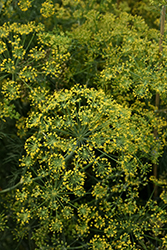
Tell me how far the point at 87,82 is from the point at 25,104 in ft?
3.32

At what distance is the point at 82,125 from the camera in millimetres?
2791

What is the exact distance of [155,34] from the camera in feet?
11.5

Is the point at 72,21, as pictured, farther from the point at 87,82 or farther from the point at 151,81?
the point at 151,81

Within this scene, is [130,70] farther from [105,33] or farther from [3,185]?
[3,185]

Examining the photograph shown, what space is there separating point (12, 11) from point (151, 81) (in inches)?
85.3

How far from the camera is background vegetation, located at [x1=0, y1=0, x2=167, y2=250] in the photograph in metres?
2.87

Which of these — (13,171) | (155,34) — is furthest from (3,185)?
(155,34)

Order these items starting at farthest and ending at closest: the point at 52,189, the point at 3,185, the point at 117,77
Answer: the point at 3,185, the point at 117,77, the point at 52,189

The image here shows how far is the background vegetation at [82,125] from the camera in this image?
2873mm

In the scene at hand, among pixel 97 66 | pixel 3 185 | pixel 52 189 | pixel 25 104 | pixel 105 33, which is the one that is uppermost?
pixel 105 33

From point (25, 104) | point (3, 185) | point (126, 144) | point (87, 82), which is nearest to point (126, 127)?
point (126, 144)

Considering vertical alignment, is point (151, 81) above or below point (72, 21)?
below

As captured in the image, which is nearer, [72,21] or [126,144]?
[126,144]

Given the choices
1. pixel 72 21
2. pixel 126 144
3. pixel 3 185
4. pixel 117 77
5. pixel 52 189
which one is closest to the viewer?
pixel 126 144
